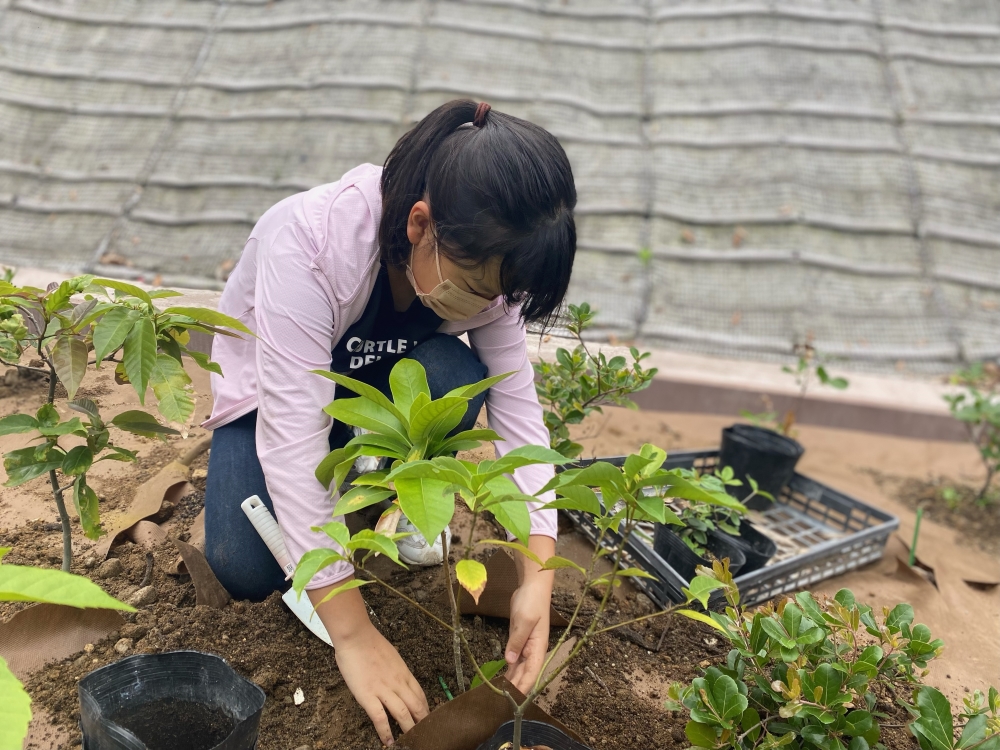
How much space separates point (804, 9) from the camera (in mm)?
4867

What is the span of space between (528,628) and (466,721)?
25 centimetres

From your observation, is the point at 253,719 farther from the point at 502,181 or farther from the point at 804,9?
the point at 804,9

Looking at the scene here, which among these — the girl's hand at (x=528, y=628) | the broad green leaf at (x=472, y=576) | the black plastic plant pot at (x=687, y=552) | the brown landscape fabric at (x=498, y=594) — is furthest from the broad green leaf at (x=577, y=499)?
the black plastic plant pot at (x=687, y=552)

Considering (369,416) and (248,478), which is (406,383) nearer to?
(369,416)

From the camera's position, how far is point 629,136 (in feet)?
14.6

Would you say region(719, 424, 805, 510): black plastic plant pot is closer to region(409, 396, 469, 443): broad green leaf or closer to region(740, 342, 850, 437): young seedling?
region(740, 342, 850, 437): young seedling

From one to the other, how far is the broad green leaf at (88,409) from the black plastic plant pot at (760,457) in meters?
1.92

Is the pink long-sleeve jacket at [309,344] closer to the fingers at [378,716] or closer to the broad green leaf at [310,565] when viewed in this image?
the fingers at [378,716]

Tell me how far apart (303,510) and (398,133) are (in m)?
3.31

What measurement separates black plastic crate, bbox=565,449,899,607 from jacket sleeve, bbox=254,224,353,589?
732 mm

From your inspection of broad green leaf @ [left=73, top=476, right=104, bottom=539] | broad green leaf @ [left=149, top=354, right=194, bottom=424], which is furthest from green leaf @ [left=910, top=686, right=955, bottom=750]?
broad green leaf @ [left=73, top=476, right=104, bottom=539]

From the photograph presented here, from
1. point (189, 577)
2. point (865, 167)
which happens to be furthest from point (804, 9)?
point (189, 577)

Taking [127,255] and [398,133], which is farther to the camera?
[398,133]

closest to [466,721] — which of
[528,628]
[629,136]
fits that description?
[528,628]
